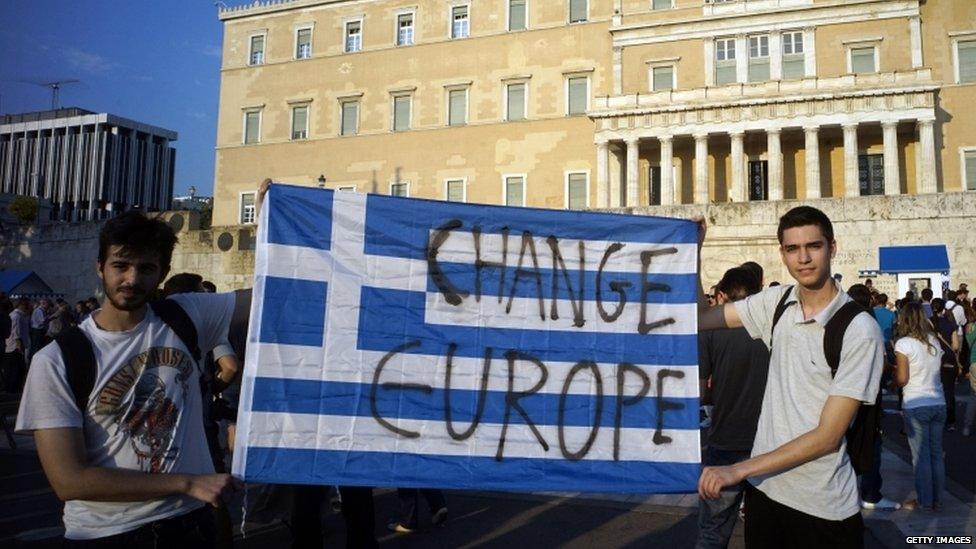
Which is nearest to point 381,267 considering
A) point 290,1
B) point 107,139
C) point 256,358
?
point 256,358

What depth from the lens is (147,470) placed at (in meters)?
2.30

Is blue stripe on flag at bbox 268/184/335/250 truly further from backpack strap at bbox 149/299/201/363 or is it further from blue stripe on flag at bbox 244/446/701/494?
blue stripe on flag at bbox 244/446/701/494

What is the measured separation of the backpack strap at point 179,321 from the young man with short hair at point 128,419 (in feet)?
0.05

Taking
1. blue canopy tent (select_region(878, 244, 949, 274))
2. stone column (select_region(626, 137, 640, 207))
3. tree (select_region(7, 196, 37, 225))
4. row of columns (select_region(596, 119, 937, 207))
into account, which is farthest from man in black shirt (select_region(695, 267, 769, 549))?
tree (select_region(7, 196, 37, 225))

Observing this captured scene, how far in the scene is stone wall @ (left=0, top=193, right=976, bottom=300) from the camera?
68.5ft

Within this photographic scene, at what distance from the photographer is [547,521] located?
A: 18.4ft

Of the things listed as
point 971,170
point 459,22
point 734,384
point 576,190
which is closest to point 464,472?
point 734,384

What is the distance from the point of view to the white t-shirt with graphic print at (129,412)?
2123mm

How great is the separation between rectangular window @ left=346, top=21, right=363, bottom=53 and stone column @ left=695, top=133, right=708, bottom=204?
19848 mm

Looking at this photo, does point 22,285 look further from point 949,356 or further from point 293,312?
point 949,356

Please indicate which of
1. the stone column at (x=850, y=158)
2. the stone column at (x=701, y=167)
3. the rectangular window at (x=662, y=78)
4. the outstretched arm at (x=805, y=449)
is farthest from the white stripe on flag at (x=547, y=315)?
the rectangular window at (x=662, y=78)

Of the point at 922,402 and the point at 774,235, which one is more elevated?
the point at 774,235

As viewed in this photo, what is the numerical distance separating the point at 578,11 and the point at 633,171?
9.70m

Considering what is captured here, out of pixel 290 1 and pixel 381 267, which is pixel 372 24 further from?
pixel 381 267
